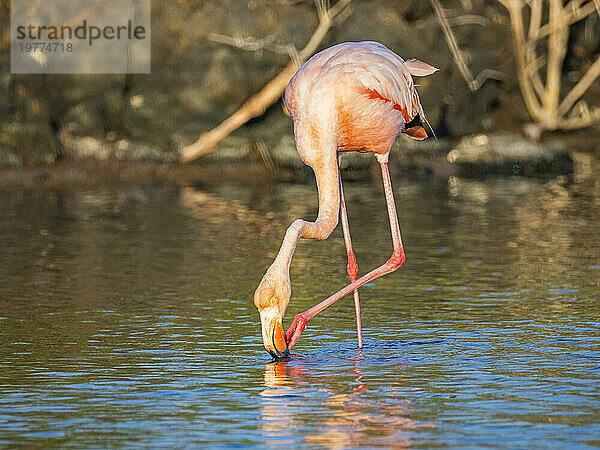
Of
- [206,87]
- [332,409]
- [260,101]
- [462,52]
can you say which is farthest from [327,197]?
[462,52]

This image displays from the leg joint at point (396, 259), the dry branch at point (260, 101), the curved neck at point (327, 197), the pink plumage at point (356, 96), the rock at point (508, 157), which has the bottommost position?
the leg joint at point (396, 259)

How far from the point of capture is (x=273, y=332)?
7.29m

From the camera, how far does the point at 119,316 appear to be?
30.6 ft

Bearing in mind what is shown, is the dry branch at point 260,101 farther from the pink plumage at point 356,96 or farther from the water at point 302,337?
the pink plumage at point 356,96

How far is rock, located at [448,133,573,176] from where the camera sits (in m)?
22.7

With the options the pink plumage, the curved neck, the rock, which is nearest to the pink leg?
the pink plumage

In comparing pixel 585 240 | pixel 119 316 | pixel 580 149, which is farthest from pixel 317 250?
pixel 580 149

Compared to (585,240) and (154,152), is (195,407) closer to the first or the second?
(585,240)

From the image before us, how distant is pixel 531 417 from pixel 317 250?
704 centimetres

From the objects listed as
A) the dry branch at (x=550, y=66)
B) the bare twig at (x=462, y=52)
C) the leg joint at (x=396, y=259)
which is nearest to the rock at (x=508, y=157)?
the bare twig at (x=462, y=52)

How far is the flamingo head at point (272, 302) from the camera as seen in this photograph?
7.07m

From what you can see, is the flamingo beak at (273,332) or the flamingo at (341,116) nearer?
the flamingo beak at (273,332)

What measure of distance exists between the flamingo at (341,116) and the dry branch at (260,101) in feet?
43.9

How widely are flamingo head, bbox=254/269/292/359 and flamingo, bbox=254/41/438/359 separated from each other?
20 cm
